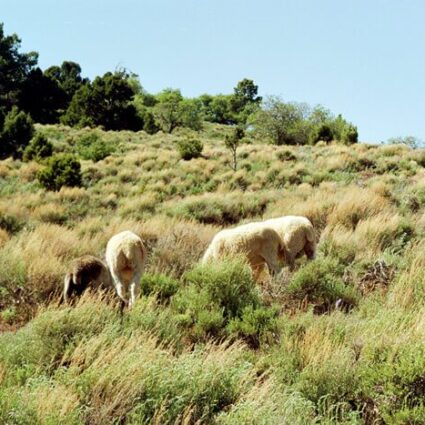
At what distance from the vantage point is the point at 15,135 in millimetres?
26266

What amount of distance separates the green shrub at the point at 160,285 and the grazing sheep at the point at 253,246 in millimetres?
612

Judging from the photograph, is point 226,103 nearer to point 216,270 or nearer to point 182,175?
point 182,175

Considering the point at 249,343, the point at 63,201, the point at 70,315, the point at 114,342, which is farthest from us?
the point at 63,201

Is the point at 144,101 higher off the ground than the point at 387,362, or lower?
higher

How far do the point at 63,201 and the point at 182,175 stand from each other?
6254 mm

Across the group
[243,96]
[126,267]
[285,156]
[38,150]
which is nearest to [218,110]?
[243,96]

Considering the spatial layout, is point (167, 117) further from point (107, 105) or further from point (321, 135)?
point (321, 135)

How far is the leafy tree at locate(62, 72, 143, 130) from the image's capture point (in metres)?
44.5

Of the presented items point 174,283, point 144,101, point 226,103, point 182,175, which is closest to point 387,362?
point 174,283

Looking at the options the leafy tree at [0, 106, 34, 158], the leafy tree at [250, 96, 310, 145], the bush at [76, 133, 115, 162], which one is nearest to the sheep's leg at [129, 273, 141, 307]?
the bush at [76, 133, 115, 162]

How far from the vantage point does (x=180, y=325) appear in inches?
212

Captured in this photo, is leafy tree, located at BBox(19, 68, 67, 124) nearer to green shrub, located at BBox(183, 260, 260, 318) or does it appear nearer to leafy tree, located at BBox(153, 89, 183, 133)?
leafy tree, located at BBox(153, 89, 183, 133)

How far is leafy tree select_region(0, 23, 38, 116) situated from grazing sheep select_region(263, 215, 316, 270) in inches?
1677

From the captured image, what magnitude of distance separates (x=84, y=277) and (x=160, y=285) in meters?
1.17
